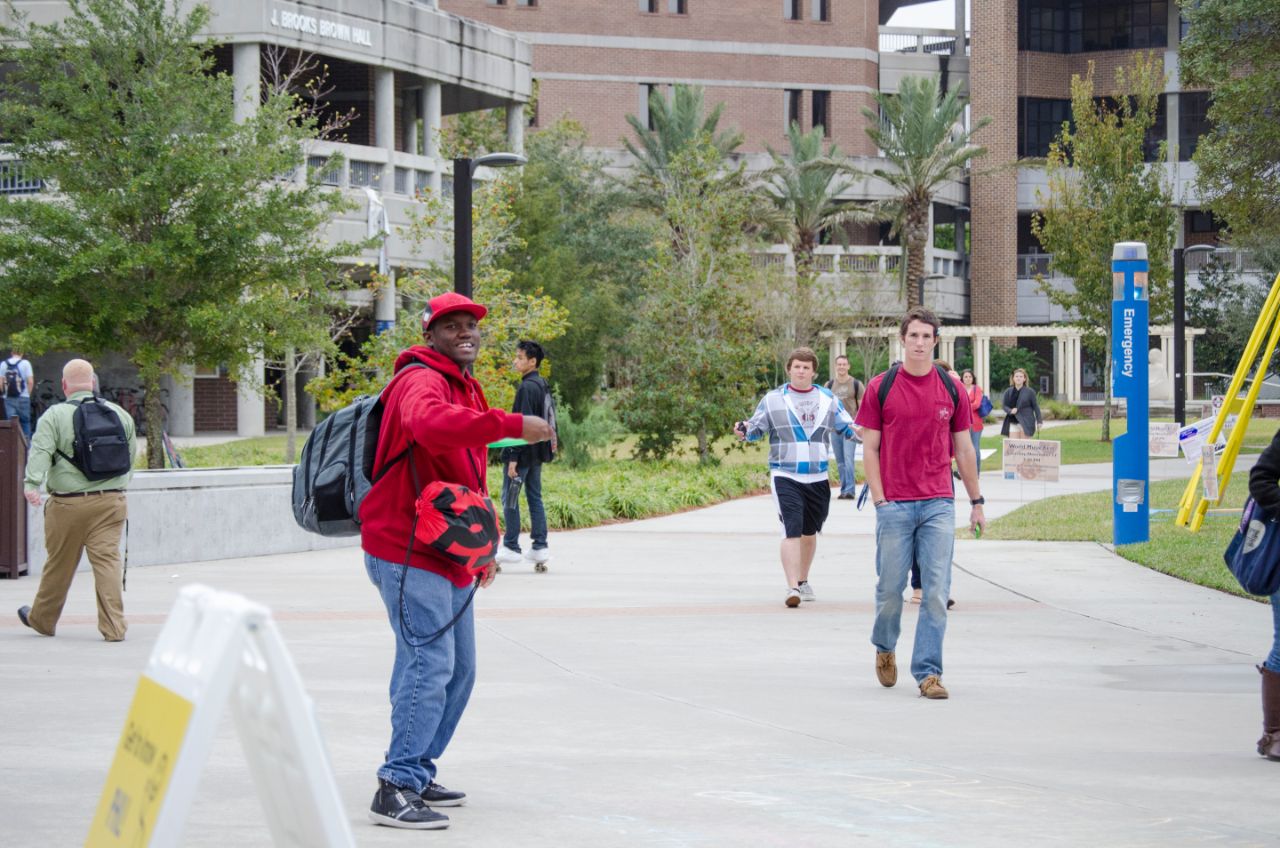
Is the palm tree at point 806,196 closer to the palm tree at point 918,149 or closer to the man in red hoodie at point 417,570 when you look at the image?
the palm tree at point 918,149

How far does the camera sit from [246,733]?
10.5ft

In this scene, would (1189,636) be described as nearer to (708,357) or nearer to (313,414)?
(708,357)

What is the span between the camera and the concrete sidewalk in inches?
231

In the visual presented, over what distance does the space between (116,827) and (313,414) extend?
40126 mm

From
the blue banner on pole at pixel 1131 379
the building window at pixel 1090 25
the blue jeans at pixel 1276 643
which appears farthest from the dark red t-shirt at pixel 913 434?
the building window at pixel 1090 25

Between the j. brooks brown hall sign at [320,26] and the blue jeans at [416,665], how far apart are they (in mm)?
32348

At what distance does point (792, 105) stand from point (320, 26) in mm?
31806

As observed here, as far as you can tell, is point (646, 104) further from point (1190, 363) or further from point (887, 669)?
point (887, 669)

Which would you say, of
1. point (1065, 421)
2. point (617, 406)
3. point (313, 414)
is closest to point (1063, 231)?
point (1065, 421)

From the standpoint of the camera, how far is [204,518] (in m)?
15.3

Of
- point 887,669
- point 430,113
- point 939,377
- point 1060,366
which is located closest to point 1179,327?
point 430,113

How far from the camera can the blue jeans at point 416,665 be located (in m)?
5.75

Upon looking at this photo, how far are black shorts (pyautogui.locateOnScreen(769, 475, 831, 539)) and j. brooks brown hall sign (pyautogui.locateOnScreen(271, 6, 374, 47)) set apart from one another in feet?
90.3

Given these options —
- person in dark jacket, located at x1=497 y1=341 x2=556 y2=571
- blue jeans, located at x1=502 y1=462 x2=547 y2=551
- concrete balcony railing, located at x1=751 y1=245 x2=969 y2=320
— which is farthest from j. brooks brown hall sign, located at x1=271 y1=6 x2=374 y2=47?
blue jeans, located at x1=502 y1=462 x2=547 y2=551
